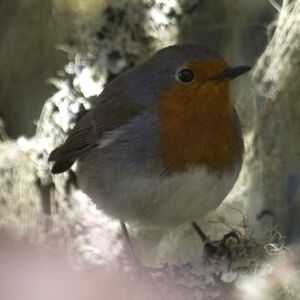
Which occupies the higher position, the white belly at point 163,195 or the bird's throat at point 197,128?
the bird's throat at point 197,128

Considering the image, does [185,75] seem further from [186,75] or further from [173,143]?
[173,143]

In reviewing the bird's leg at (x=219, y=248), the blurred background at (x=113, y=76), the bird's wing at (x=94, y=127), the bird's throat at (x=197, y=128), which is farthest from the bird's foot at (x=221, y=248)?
the bird's wing at (x=94, y=127)

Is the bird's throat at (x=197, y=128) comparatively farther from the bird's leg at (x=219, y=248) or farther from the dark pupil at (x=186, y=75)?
the bird's leg at (x=219, y=248)

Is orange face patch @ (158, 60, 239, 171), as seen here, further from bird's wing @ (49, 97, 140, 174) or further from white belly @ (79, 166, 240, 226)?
bird's wing @ (49, 97, 140, 174)

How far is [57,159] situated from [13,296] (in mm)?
2381

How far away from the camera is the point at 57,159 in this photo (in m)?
2.97

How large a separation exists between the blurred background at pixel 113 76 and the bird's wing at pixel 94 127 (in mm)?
338

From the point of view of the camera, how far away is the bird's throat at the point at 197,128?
238 cm

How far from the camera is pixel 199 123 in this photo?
2418 millimetres

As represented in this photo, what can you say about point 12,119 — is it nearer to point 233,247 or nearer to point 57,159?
point 57,159

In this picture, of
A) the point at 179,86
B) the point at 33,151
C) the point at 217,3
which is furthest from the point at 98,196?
the point at 33,151

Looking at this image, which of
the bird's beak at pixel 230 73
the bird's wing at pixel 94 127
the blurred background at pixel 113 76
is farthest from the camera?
the blurred background at pixel 113 76

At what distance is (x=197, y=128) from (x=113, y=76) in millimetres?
1896

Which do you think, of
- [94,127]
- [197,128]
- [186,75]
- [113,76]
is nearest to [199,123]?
[197,128]
